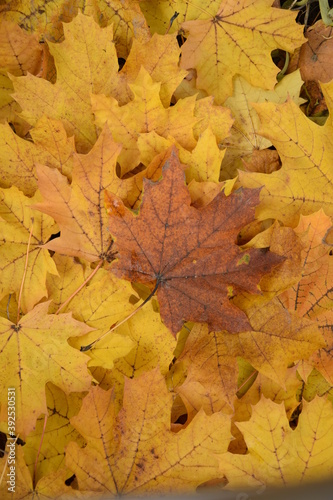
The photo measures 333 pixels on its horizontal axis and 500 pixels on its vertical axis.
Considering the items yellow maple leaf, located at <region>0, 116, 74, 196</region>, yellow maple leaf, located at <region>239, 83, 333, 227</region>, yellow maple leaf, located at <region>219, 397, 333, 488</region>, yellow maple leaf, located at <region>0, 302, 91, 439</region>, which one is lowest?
yellow maple leaf, located at <region>219, 397, 333, 488</region>

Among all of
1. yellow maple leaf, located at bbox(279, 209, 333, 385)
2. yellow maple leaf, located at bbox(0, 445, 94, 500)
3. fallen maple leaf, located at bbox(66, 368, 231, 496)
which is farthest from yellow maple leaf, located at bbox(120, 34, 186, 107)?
yellow maple leaf, located at bbox(0, 445, 94, 500)

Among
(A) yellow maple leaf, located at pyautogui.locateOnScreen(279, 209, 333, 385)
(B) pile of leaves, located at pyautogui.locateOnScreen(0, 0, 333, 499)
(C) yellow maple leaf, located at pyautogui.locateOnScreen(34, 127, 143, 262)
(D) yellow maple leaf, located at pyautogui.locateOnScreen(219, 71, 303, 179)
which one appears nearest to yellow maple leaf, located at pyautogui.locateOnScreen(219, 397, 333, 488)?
(B) pile of leaves, located at pyautogui.locateOnScreen(0, 0, 333, 499)

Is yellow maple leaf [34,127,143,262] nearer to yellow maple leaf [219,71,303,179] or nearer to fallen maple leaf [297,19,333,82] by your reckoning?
yellow maple leaf [219,71,303,179]

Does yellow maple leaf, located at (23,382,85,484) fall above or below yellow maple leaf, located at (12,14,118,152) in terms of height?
below

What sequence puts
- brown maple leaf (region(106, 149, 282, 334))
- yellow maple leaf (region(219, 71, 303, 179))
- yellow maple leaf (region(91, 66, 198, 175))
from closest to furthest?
1. brown maple leaf (region(106, 149, 282, 334))
2. yellow maple leaf (region(91, 66, 198, 175))
3. yellow maple leaf (region(219, 71, 303, 179))

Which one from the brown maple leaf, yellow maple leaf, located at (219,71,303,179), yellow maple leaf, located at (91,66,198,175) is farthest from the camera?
yellow maple leaf, located at (219,71,303,179)

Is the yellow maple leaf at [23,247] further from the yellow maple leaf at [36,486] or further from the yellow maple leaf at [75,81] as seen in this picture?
the yellow maple leaf at [36,486]

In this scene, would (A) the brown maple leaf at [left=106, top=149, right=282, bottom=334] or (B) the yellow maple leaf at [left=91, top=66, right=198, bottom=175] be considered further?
(B) the yellow maple leaf at [left=91, top=66, right=198, bottom=175]

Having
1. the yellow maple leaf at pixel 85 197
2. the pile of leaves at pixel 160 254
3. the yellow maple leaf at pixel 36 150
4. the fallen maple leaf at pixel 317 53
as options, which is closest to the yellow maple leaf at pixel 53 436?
the pile of leaves at pixel 160 254
